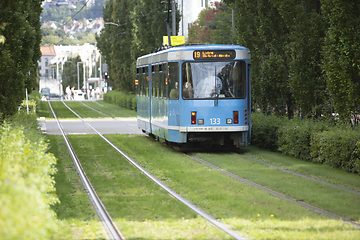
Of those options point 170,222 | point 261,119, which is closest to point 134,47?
point 261,119

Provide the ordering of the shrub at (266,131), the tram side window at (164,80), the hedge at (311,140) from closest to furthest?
the hedge at (311,140) < the shrub at (266,131) < the tram side window at (164,80)

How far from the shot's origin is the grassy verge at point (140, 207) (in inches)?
313

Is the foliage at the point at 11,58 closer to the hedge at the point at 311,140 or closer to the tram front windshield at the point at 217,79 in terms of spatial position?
the tram front windshield at the point at 217,79

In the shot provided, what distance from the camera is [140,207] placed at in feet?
31.7

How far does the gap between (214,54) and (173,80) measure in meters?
1.58

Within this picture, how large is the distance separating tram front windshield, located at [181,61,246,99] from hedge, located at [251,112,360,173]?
6.08 feet

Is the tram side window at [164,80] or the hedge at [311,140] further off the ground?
the tram side window at [164,80]

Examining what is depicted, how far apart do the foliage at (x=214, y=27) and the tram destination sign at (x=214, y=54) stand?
3213cm

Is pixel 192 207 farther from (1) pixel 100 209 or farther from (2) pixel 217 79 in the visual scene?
(2) pixel 217 79

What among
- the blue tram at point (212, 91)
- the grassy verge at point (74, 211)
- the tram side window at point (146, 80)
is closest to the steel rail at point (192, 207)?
the grassy verge at point (74, 211)

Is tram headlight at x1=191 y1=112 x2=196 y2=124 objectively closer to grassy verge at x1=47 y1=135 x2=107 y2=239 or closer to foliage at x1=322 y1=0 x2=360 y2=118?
foliage at x1=322 y1=0 x2=360 y2=118

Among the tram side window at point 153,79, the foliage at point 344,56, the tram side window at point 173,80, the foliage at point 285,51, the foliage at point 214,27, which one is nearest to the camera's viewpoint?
the foliage at point 344,56

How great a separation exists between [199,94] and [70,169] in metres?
4.93

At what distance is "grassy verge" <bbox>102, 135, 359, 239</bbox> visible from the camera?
7795mm
